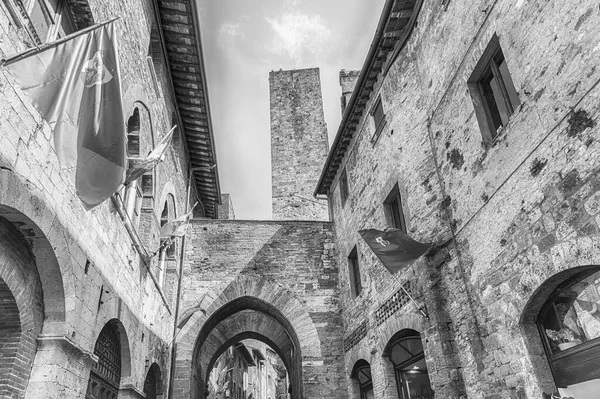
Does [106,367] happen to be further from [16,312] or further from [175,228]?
[175,228]

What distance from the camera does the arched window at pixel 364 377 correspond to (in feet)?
29.8

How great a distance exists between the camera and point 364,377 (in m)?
9.43

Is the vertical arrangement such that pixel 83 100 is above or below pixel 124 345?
above

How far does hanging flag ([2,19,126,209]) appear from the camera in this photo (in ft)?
10.8

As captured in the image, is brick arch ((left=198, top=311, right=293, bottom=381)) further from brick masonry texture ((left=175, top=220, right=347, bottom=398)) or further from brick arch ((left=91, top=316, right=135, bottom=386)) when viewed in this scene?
brick arch ((left=91, top=316, right=135, bottom=386))

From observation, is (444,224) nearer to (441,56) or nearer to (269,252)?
(441,56)

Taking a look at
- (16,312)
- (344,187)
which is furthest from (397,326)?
(16,312)

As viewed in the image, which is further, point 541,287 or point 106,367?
point 106,367

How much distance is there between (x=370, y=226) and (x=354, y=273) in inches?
72.0

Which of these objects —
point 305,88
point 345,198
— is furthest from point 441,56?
point 305,88

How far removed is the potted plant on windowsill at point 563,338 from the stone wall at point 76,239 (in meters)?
4.60

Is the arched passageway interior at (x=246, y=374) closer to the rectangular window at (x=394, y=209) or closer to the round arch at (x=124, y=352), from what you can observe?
the round arch at (x=124, y=352)

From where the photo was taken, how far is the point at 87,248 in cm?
513

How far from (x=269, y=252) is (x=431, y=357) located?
609 centimetres
